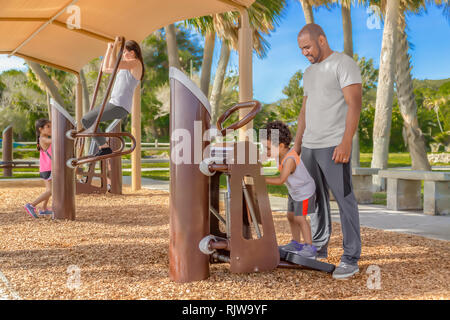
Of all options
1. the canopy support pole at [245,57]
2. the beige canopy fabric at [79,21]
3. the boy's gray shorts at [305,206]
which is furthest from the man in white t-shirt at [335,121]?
the beige canopy fabric at [79,21]

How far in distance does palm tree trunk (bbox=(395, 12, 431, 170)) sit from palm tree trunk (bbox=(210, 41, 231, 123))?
458cm

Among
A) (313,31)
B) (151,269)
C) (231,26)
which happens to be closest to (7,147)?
(231,26)

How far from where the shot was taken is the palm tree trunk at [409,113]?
10906 millimetres

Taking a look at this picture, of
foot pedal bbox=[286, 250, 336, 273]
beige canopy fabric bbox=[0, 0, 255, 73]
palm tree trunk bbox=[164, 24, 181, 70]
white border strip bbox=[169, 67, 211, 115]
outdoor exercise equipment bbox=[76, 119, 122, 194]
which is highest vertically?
palm tree trunk bbox=[164, 24, 181, 70]

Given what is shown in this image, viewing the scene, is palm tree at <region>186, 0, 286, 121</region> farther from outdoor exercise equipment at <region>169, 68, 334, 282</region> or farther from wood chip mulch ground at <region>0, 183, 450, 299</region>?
outdoor exercise equipment at <region>169, 68, 334, 282</region>

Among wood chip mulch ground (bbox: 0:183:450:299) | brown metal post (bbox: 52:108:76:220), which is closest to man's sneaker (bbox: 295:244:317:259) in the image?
Result: wood chip mulch ground (bbox: 0:183:450:299)

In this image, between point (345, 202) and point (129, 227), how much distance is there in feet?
9.65

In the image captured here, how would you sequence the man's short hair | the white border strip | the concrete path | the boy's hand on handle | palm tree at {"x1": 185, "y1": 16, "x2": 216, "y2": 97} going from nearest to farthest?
the white border strip, the boy's hand on handle, the man's short hair, the concrete path, palm tree at {"x1": 185, "y1": 16, "x2": 216, "y2": 97}

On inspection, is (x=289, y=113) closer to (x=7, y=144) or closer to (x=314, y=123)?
(x=7, y=144)

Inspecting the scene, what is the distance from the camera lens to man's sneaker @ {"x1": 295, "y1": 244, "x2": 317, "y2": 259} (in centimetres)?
341

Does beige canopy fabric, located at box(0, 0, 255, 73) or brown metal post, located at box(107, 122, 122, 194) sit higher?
beige canopy fabric, located at box(0, 0, 255, 73)

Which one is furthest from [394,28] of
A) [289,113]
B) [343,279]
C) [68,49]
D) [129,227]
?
[289,113]

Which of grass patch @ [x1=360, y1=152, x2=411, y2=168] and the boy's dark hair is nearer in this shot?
the boy's dark hair

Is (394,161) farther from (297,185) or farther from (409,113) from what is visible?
(297,185)
